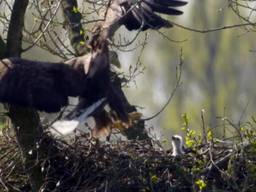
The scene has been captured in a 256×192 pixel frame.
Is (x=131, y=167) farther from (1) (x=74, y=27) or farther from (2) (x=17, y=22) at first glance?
(1) (x=74, y=27)

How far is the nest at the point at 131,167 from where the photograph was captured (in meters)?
6.83

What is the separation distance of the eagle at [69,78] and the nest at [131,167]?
0.96ft

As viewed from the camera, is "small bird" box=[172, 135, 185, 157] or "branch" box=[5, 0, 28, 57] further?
"branch" box=[5, 0, 28, 57]

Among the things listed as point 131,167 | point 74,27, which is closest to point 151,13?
point 74,27

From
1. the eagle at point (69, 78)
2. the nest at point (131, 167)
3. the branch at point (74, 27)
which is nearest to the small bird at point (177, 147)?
the nest at point (131, 167)

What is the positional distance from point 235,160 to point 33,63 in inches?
63.4

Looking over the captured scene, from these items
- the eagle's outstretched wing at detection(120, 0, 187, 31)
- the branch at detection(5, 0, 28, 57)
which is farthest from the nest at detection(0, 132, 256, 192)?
the eagle's outstretched wing at detection(120, 0, 187, 31)

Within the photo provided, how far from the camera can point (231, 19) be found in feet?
83.3

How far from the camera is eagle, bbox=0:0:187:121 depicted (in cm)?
724

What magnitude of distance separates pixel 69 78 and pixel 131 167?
85 centimetres

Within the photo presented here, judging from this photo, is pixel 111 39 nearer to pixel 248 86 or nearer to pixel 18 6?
pixel 18 6

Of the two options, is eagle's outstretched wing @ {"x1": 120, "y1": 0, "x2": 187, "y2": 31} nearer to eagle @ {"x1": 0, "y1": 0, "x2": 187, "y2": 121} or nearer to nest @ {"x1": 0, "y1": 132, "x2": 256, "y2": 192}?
eagle @ {"x1": 0, "y1": 0, "x2": 187, "y2": 121}

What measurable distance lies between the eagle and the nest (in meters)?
0.29

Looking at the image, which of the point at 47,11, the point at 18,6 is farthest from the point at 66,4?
the point at 18,6
